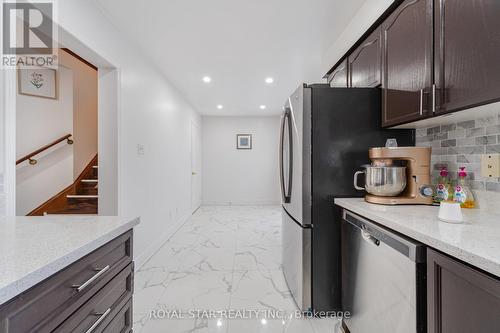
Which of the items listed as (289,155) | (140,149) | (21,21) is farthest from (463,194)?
(21,21)

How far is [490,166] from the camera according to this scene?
1.23 metres

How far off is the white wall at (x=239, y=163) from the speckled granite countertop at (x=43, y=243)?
531 cm

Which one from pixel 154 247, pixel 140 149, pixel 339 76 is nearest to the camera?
pixel 339 76

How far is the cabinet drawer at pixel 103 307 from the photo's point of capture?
0.74 meters

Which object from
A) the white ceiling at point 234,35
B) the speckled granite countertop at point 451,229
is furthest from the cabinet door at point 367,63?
the speckled granite countertop at point 451,229

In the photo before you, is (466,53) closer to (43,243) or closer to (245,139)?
(43,243)

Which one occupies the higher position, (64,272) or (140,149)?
(140,149)

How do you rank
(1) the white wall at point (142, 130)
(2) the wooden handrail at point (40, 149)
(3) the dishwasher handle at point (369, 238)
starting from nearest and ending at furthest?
(3) the dishwasher handle at point (369, 238) → (1) the white wall at point (142, 130) → (2) the wooden handrail at point (40, 149)

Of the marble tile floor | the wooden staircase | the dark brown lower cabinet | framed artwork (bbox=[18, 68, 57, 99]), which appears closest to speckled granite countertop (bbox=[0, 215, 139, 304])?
the marble tile floor

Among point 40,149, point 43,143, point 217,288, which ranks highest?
point 43,143

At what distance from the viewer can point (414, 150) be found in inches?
56.7

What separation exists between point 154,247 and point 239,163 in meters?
3.73

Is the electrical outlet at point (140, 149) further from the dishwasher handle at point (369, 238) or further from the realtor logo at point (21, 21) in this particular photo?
the dishwasher handle at point (369, 238)

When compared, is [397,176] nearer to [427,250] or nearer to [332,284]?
[427,250]
